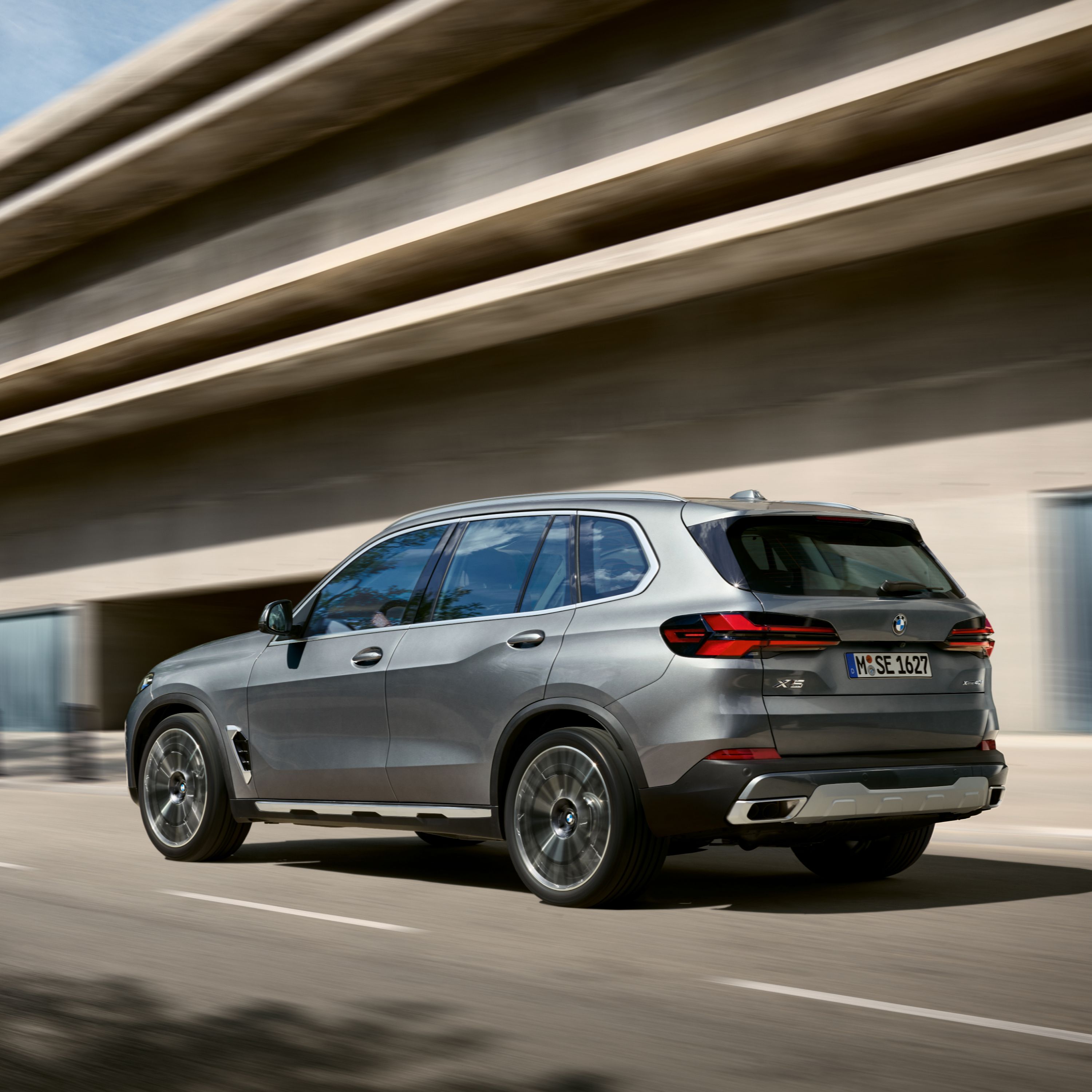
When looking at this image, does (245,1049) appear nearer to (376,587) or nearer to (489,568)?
(489,568)

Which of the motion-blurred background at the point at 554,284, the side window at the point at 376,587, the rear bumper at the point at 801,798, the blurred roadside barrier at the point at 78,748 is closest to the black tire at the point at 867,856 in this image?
the rear bumper at the point at 801,798

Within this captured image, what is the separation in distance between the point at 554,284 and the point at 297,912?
9.44 metres

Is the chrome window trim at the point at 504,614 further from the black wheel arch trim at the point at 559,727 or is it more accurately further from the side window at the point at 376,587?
the black wheel arch trim at the point at 559,727

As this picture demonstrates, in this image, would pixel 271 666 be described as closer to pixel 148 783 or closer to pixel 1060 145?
pixel 148 783

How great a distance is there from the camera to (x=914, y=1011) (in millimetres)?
4871

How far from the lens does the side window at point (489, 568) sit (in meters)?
7.39

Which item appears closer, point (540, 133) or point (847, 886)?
point (847, 886)

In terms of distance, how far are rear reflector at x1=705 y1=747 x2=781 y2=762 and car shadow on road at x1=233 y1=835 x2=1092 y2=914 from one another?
102cm

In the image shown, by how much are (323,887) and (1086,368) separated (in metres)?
7.70

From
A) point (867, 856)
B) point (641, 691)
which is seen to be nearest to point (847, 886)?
point (867, 856)

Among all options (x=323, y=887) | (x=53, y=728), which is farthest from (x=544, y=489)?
(x=53, y=728)

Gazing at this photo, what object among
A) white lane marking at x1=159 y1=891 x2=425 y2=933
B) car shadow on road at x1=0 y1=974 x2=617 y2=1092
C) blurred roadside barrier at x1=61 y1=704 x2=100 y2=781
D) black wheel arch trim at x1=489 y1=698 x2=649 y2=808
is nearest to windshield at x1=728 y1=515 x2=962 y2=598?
black wheel arch trim at x1=489 y1=698 x2=649 y2=808

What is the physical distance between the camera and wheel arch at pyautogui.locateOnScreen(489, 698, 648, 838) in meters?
6.52

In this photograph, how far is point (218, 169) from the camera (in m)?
21.0
